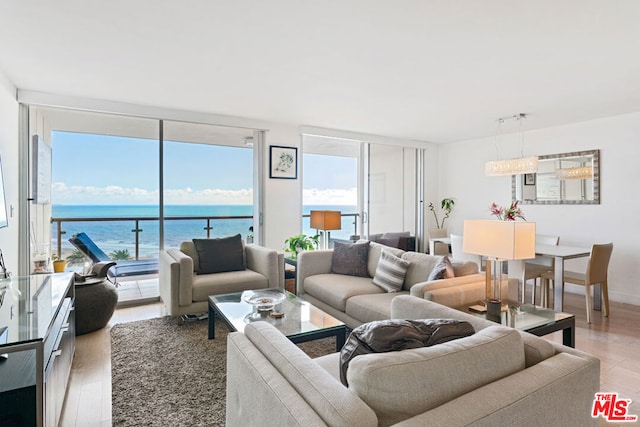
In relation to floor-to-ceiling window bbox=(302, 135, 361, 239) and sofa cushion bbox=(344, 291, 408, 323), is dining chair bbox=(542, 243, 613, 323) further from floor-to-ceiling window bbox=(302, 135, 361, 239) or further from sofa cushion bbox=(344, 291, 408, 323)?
floor-to-ceiling window bbox=(302, 135, 361, 239)

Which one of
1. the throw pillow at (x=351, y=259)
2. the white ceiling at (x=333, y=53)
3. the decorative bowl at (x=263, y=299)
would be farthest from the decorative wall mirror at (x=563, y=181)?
the decorative bowl at (x=263, y=299)

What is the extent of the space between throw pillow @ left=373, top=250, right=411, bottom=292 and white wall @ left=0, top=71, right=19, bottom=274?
3.24 metres

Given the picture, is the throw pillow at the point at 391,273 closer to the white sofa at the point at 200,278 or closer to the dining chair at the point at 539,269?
the white sofa at the point at 200,278

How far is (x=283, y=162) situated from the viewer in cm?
510

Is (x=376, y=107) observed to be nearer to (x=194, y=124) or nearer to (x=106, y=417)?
(x=194, y=124)

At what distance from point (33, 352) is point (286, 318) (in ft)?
4.71

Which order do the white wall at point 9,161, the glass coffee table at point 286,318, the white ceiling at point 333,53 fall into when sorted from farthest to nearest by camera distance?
the white wall at point 9,161, the glass coffee table at point 286,318, the white ceiling at point 333,53

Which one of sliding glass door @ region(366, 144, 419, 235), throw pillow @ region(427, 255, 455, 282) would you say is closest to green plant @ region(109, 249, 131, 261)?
sliding glass door @ region(366, 144, 419, 235)

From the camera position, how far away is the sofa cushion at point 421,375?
0.94 m

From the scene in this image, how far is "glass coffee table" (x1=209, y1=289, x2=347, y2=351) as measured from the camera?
235cm

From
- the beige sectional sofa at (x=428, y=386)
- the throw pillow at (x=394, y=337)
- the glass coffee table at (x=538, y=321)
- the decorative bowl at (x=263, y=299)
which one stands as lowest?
the decorative bowl at (x=263, y=299)

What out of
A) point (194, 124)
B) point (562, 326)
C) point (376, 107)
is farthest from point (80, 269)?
point (562, 326)

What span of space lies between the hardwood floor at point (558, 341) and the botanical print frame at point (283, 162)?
2.28m

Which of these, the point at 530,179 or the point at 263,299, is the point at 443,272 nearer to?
Answer: the point at 263,299
